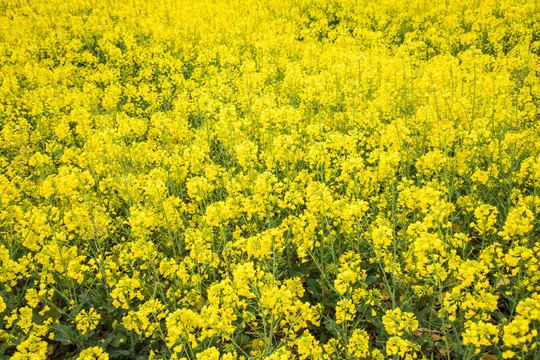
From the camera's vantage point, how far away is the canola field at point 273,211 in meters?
2.68

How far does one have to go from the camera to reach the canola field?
2682mm

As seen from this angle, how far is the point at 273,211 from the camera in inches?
162

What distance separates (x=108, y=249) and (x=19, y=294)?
97 cm

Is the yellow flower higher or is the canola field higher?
the canola field

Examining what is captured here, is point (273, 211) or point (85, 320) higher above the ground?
point (273, 211)

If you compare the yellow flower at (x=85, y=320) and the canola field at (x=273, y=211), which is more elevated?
the canola field at (x=273, y=211)

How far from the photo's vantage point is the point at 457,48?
930cm

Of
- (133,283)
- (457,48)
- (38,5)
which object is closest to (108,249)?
(133,283)

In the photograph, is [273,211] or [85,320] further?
[273,211]

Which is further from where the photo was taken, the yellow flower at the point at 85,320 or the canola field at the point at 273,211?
the yellow flower at the point at 85,320

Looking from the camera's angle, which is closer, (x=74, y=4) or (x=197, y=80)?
(x=197, y=80)

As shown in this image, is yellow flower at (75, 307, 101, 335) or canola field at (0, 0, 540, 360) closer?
canola field at (0, 0, 540, 360)

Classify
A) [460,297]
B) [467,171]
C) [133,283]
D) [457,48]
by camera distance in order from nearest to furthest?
1. [460,297]
2. [133,283]
3. [467,171]
4. [457,48]

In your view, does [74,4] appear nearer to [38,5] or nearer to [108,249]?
[38,5]
